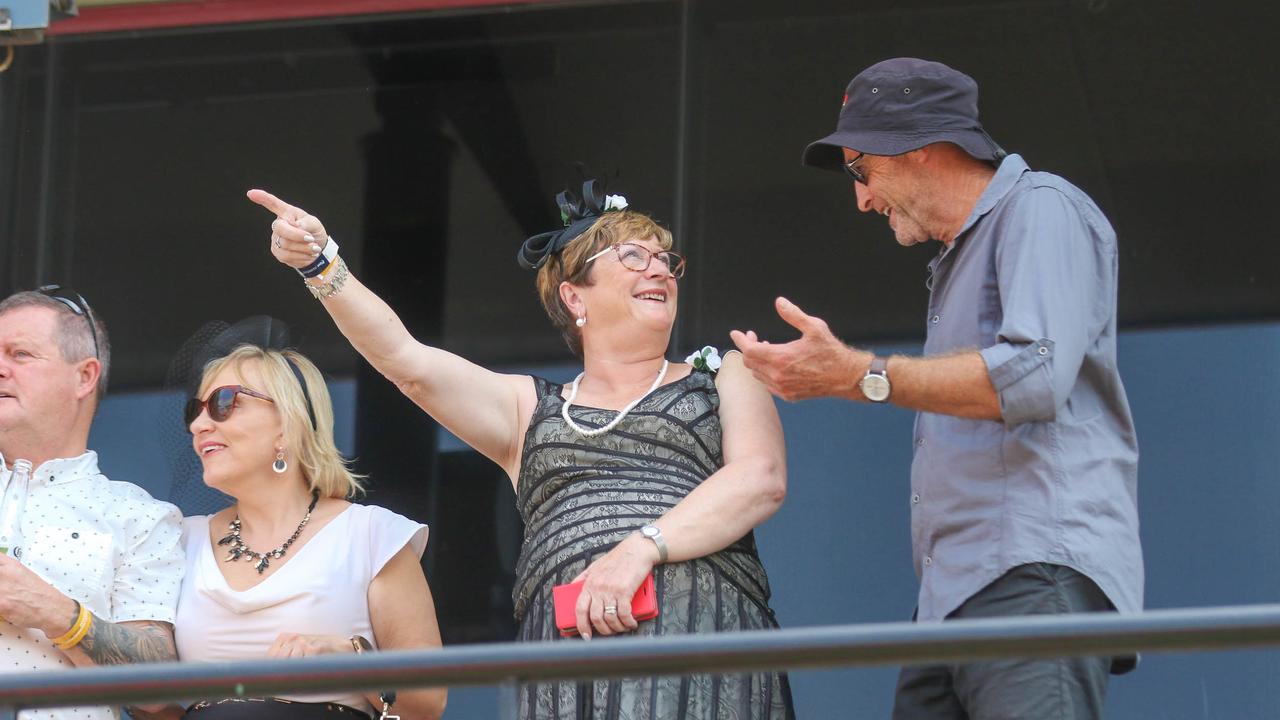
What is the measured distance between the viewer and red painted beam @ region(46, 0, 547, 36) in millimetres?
4852

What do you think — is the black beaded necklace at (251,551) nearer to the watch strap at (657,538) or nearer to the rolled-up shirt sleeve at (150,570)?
the rolled-up shirt sleeve at (150,570)

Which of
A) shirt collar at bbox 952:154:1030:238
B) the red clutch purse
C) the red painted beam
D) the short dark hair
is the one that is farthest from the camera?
the red painted beam

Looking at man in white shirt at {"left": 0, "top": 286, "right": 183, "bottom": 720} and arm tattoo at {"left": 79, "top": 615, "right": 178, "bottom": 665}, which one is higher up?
man in white shirt at {"left": 0, "top": 286, "right": 183, "bottom": 720}

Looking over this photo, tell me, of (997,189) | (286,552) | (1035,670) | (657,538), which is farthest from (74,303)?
(1035,670)

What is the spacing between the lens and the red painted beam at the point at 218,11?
15.9 ft

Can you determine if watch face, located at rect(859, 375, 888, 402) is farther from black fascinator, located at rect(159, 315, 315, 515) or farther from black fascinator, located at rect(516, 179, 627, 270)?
black fascinator, located at rect(159, 315, 315, 515)

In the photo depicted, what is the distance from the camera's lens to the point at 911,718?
293 centimetres

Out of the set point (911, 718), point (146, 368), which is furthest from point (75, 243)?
point (911, 718)

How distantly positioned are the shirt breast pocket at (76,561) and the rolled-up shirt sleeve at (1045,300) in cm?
175

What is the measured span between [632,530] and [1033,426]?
78cm

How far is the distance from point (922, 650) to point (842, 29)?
9.12 ft

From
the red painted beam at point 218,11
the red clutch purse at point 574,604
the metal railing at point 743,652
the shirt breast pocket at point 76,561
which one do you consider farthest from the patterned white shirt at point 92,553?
the red painted beam at point 218,11

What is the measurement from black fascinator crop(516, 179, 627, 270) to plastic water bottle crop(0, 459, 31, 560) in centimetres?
108

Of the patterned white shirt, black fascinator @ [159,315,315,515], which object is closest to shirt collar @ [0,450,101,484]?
the patterned white shirt
